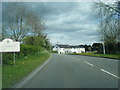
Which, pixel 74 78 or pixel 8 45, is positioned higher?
pixel 8 45

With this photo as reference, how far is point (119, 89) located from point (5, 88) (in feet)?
14.5

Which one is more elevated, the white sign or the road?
the white sign

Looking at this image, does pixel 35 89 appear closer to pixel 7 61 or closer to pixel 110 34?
pixel 7 61

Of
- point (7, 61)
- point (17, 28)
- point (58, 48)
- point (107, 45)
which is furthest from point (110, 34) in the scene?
point (58, 48)

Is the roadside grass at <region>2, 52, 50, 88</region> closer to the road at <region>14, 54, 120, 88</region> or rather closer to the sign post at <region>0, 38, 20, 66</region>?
the road at <region>14, 54, 120, 88</region>

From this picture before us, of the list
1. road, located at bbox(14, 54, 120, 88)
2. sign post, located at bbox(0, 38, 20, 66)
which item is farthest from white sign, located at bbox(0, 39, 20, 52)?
road, located at bbox(14, 54, 120, 88)

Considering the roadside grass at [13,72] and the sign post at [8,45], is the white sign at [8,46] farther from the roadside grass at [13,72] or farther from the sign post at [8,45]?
the roadside grass at [13,72]

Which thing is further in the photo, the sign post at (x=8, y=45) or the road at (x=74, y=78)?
the sign post at (x=8, y=45)

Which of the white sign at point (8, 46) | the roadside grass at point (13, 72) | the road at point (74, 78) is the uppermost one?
the white sign at point (8, 46)

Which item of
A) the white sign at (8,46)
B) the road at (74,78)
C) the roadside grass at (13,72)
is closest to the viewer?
the road at (74,78)

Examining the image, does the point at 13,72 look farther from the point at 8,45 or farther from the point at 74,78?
the point at 74,78

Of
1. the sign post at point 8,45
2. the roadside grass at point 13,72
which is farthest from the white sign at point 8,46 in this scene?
the roadside grass at point 13,72

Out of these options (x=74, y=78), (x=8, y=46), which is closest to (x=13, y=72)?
(x=8, y=46)

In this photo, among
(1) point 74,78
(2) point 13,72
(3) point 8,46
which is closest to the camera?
(1) point 74,78
